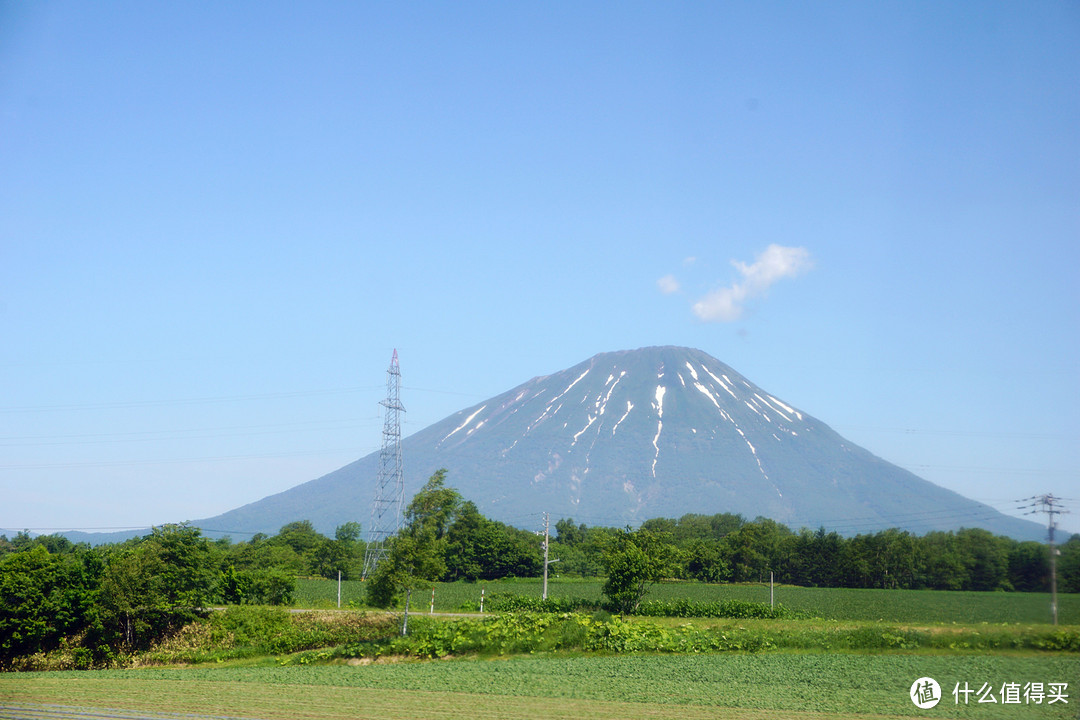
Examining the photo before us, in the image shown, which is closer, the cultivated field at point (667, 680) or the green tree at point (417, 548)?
the cultivated field at point (667, 680)

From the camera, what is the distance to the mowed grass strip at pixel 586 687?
18797mm

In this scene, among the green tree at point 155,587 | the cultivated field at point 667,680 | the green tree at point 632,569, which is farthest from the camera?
the green tree at point 632,569

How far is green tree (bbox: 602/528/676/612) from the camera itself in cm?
3981

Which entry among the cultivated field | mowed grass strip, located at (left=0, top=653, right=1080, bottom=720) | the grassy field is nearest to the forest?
the grassy field

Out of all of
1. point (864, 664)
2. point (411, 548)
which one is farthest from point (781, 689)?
point (411, 548)

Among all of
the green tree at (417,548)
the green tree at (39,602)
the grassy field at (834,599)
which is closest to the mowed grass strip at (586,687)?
the grassy field at (834,599)

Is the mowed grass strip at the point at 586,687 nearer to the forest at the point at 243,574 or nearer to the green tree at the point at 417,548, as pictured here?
the forest at the point at 243,574

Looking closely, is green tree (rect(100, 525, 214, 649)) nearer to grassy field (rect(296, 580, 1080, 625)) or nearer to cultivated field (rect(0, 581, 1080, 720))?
cultivated field (rect(0, 581, 1080, 720))

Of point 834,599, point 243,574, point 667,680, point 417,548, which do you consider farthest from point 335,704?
point 834,599

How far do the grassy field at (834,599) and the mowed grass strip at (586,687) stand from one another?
4.67ft

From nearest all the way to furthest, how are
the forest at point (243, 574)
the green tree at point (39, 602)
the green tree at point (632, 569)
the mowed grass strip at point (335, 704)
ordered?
the mowed grass strip at point (335, 704), the forest at point (243, 574), the green tree at point (39, 602), the green tree at point (632, 569)

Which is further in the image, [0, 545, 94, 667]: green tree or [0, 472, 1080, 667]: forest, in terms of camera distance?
[0, 545, 94, 667]: green tree

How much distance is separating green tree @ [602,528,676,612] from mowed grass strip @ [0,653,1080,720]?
13.1 metres

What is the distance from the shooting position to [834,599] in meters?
47.9
